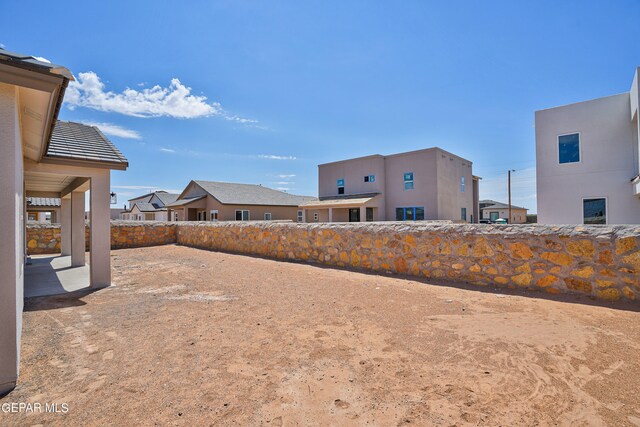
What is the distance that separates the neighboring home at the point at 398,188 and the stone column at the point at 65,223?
659 inches

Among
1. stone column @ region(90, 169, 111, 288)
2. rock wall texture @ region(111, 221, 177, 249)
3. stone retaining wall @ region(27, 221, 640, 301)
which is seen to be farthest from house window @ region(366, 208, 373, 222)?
stone column @ region(90, 169, 111, 288)

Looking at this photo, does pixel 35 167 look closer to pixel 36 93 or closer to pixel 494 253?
pixel 36 93

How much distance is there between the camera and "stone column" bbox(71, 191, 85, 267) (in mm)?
10289

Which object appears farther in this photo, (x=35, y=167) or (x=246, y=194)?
(x=246, y=194)

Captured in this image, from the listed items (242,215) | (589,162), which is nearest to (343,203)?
(242,215)

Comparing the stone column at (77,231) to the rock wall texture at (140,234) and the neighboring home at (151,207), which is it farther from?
the neighboring home at (151,207)

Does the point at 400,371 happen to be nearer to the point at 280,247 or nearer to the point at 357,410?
the point at 357,410

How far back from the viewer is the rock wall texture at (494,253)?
5.25 meters

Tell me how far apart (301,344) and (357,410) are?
1424mm

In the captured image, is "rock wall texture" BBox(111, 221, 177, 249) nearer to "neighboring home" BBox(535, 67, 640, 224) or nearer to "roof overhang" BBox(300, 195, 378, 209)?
"roof overhang" BBox(300, 195, 378, 209)

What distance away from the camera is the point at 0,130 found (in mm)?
2988

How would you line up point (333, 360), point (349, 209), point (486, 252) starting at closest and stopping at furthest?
1. point (333, 360)
2. point (486, 252)
3. point (349, 209)

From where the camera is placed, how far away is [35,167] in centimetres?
641
